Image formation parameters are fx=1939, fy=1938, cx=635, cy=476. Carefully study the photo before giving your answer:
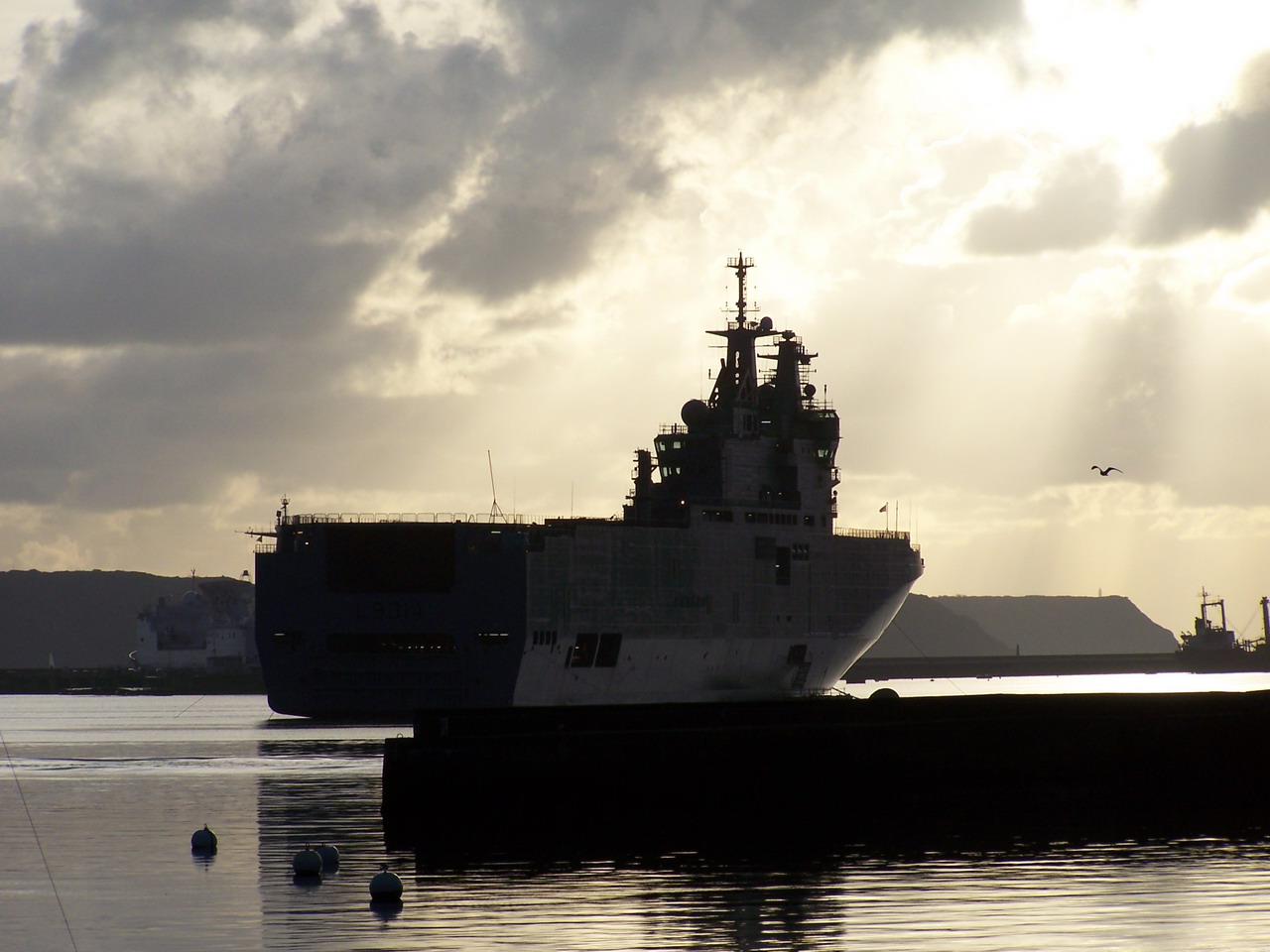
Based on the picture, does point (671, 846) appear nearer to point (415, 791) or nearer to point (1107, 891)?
point (415, 791)

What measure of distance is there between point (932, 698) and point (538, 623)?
223ft

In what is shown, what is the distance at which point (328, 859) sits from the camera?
44094 mm

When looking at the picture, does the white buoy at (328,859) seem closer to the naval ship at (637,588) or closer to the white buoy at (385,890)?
the white buoy at (385,890)

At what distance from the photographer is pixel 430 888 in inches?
1610

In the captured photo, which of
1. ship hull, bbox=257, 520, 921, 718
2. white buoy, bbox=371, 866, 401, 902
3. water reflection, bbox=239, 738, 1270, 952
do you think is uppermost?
ship hull, bbox=257, 520, 921, 718

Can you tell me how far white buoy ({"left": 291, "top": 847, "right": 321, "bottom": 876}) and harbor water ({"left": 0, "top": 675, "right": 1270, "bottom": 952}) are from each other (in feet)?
1.42

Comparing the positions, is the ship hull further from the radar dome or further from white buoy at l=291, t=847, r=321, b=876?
white buoy at l=291, t=847, r=321, b=876

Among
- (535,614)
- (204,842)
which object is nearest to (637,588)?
(535,614)

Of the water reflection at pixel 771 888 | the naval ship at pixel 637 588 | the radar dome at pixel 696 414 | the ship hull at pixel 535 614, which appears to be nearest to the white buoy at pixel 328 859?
the water reflection at pixel 771 888

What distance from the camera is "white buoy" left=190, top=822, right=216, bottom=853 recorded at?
48.9 metres

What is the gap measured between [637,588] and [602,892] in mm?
98037

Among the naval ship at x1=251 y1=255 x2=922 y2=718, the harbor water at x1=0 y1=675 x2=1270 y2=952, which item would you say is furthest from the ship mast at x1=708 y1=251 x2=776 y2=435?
the harbor water at x1=0 y1=675 x2=1270 y2=952

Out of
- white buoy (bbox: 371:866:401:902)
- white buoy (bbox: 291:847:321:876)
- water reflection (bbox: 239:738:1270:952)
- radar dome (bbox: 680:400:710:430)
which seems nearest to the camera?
water reflection (bbox: 239:738:1270:952)

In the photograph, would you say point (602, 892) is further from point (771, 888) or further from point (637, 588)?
point (637, 588)
